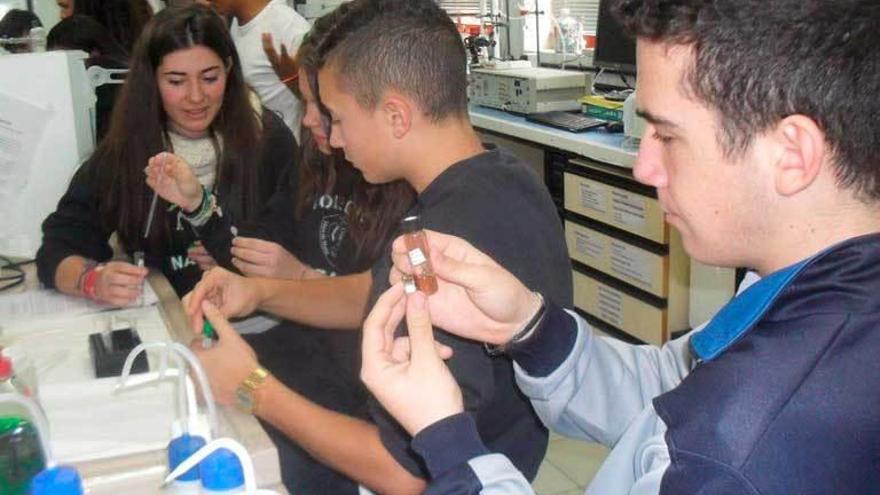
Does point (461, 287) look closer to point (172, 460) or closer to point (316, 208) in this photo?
point (172, 460)

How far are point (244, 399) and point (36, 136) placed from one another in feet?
3.15

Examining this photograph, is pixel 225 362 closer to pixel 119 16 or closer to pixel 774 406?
pixel 774 406

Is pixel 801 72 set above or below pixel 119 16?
below

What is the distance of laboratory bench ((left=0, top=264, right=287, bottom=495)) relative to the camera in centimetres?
102

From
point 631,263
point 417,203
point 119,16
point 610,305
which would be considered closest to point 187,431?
point 417,203

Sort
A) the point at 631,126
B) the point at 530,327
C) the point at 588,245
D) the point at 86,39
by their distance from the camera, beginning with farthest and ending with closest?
the point at 86,39, the point at 588,245, the point at 631,126, the point at 530,327

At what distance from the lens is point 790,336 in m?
0.69

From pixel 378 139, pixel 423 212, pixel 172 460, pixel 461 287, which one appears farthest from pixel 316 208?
pixel 172 460

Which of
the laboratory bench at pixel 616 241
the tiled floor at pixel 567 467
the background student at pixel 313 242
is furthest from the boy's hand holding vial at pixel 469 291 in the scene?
the laboratory bench at pixel 616 241

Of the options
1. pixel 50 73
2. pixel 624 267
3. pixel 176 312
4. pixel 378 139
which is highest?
pixel 50 73

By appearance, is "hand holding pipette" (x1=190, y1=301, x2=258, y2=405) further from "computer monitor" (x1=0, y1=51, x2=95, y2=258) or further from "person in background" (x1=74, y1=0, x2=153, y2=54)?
"person in background" (x1=74, y1=0, x2=153, y2=54)

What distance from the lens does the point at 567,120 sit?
3.04 metres

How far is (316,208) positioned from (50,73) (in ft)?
1.98

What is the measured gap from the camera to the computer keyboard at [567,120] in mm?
2938
